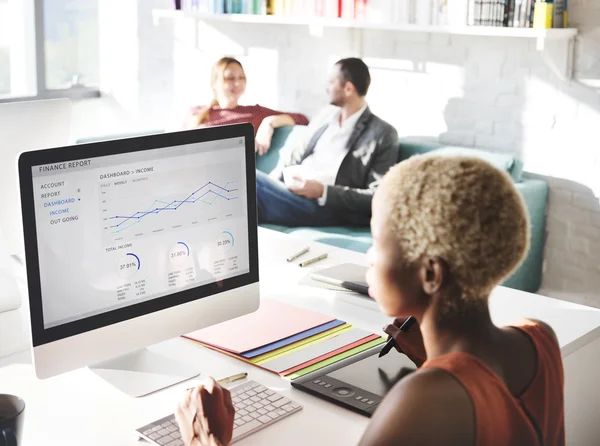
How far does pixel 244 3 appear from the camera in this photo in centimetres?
465

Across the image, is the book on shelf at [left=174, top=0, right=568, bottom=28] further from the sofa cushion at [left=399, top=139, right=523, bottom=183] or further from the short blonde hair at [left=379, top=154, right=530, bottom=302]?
the short blonde hair at [left=379, top=154, right=530, bottom=302]

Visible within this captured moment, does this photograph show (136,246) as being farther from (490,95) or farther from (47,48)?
(47,48)

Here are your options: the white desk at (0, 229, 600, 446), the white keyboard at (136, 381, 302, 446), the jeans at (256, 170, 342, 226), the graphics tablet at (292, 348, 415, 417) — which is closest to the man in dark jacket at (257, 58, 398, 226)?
the jeans at (256, 170, 342, 226)

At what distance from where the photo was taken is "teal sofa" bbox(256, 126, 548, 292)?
3.55 metres

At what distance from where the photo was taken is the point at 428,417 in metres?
0.91

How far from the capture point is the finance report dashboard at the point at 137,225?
1394 mm

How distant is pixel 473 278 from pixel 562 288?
114 inches

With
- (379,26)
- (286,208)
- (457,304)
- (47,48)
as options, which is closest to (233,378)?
(457,304)

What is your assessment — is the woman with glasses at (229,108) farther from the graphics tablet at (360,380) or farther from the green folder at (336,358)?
the graphics tablet at (360,380)

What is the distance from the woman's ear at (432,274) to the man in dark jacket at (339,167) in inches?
109

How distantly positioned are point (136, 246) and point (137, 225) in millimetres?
37

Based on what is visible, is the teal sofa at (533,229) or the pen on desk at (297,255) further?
the teal sofa at (533,229)

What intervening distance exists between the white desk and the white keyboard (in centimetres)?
2

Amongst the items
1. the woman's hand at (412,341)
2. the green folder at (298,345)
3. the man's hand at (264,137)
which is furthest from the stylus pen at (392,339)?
the man's hand at (264,137)
